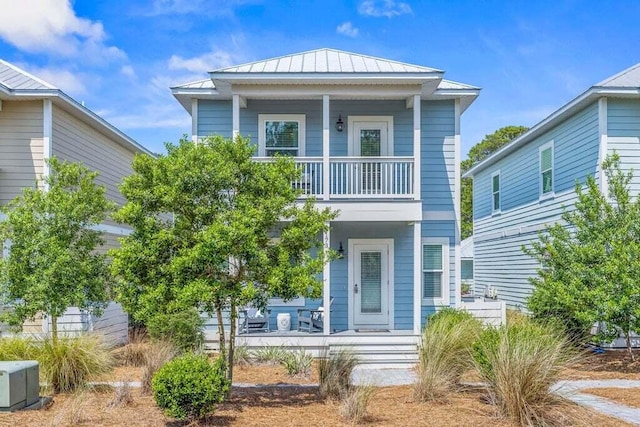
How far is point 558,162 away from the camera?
14.7 meters

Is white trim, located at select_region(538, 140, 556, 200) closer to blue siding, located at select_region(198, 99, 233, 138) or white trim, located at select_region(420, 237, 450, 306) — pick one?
white trim, located at select_region(420, 237, 450, 306)

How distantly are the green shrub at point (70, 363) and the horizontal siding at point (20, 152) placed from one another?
4.91 meters

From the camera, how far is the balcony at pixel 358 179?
1193 cm

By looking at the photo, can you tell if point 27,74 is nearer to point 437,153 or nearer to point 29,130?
point 29,130

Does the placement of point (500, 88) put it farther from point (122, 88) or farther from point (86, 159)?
point (122, 88)

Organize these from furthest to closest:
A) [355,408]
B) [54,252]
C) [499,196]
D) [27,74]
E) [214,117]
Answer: [499,196] < [214,117] < [27,74] < [54,252] < [355,408]

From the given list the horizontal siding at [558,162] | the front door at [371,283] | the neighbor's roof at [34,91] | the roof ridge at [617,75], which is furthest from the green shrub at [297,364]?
the roof ridge at [617,75]

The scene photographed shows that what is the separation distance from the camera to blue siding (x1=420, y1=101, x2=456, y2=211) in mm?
12969

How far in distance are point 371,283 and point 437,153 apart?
3547 mm

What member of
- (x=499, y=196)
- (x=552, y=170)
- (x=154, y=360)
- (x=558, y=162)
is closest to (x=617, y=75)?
(x=558, y=162)

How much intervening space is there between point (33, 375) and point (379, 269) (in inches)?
312

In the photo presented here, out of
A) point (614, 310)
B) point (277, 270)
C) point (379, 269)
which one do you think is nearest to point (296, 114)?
point (379, 269)

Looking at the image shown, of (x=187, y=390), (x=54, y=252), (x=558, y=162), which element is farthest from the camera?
(x=558, y=162)

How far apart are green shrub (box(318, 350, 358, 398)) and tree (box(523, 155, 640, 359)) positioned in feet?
16.1
